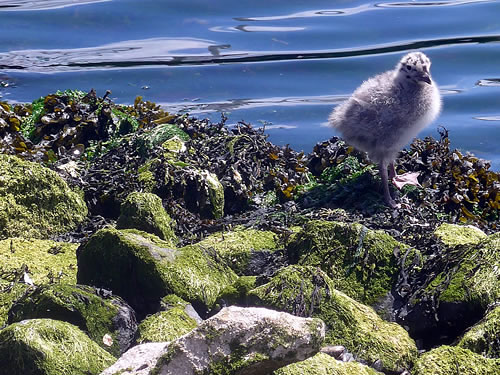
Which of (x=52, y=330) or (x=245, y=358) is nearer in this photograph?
(x=245, y=358)

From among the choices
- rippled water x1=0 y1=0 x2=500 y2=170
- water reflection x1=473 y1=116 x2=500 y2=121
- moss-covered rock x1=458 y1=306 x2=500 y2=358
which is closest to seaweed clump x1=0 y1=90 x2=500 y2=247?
moss-covered rock x1=458 y1=306 x2=500 y2=358

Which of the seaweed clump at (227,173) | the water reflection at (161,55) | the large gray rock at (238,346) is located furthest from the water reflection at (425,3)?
the large gray rock at (238,346)

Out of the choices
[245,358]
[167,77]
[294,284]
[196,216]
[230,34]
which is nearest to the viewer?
[245,358]

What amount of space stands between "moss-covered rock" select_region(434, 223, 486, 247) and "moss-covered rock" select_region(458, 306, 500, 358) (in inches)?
45.6

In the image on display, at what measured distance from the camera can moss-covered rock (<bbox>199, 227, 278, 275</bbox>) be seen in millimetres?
5172

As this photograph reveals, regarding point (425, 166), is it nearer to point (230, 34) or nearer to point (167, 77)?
point (167, 77)

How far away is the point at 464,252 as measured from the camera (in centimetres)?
477

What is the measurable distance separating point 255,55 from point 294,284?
9.50 m

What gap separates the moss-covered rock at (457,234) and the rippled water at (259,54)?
476 centimetres

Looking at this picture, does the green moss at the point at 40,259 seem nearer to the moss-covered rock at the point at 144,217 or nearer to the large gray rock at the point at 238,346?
the moss-covered rock at the point at 144,217

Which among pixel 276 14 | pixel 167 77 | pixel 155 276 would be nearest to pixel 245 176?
pixel 155 276

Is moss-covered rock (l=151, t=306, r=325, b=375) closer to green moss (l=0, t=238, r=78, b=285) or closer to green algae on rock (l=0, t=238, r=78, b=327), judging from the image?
green algae on rock (l=0, t=238, r=78, b=327)

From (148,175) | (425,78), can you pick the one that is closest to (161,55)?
(425,78)

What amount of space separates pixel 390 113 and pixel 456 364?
383 centimetres
